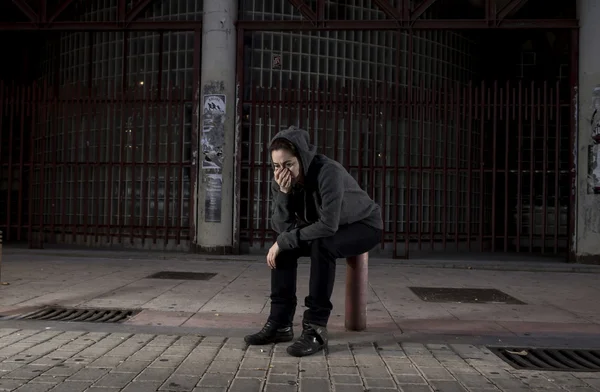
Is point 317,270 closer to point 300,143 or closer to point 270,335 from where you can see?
point 270,335

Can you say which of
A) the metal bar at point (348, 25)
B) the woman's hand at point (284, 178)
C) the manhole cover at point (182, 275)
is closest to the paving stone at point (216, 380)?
the woman's hand at point (284, 178)

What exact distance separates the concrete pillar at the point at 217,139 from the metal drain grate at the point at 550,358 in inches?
299

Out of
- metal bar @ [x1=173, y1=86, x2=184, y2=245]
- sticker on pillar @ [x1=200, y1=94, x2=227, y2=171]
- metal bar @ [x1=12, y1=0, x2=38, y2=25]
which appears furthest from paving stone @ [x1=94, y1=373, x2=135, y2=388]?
metal bar @ [x1=12, y1=0, x2=38, y2=25]

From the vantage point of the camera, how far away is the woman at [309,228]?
3.82 metres

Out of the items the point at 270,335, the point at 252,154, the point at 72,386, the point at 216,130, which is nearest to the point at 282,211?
the point at 270,335

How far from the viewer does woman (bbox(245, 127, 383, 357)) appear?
3.82m

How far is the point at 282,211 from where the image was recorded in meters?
4.09

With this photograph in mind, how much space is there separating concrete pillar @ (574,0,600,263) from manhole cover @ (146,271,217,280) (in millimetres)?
7098

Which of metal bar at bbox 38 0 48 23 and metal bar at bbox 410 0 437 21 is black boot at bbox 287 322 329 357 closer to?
metal bar at bbox 410 0 437 21

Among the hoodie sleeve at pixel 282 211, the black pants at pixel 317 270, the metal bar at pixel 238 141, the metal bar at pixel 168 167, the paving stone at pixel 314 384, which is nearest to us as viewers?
the paving stone at pixel 314 384

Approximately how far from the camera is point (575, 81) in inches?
428

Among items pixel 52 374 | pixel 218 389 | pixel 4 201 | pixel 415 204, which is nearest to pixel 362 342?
pixel 218 389

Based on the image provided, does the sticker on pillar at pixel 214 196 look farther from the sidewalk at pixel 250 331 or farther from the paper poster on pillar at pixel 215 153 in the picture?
the sidewalk at pixel 250 331

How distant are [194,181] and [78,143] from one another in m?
3.16
